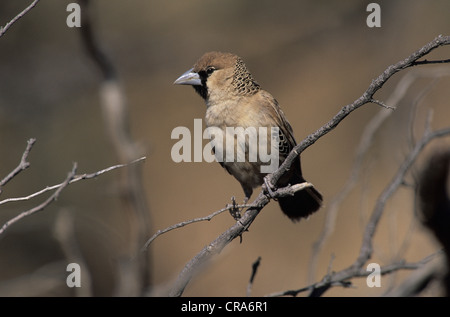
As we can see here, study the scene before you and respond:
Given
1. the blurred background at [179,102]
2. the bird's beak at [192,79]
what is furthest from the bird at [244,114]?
the blurred background at [179,102]

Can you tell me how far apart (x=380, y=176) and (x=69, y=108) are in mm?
4260

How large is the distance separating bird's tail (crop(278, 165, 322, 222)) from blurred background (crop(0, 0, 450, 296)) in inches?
103

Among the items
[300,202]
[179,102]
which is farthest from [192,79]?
[179,102]

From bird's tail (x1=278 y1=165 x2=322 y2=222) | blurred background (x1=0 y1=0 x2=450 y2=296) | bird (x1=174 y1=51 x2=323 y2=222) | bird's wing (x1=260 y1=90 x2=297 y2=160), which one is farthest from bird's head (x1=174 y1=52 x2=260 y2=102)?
blurred background (x1=0 y1=0 x2=450 y2=296)

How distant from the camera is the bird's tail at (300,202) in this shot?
12.6 feet

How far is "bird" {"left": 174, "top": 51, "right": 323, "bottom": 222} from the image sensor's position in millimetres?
3725

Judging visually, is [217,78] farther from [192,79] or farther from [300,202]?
[300,202]

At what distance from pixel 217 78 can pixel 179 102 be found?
4.18m

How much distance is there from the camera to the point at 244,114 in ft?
12.2

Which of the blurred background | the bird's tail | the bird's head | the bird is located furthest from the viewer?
the blurred background

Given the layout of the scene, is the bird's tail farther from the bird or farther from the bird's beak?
the bird's beak

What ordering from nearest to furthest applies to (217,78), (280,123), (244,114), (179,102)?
1. (244,114)
2. (280,123)
3. (217,78)
4. (179,102)

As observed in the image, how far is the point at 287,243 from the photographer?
664 centimetres
